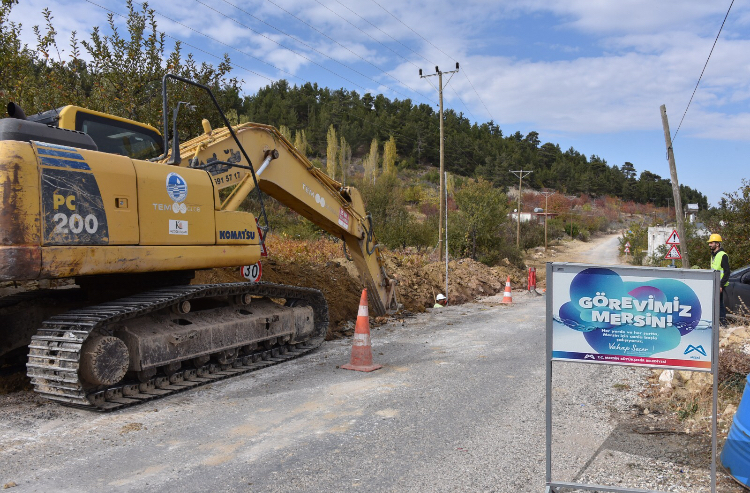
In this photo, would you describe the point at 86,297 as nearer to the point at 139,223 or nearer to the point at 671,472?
the point at 139,223

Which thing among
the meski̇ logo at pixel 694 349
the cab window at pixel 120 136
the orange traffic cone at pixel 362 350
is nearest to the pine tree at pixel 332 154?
the orange traffic cone at pixel 362 350

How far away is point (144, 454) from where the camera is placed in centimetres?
432

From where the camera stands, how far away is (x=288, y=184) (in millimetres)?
8461

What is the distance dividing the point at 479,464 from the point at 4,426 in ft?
13.3

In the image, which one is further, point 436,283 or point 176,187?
point 436,283

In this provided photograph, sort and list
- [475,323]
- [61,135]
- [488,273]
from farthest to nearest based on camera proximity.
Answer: [488,273] → [475,323] → [61,135]

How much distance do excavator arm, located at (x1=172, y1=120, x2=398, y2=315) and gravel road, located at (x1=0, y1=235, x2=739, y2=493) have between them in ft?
8.37

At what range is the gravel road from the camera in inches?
154

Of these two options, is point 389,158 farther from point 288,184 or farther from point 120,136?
point 120,136

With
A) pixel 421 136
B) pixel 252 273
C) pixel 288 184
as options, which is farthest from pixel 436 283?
pixel 421 136

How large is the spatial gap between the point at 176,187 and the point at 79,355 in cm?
192

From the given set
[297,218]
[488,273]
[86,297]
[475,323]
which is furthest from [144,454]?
[297,218]

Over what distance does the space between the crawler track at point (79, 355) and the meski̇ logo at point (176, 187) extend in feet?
3.48

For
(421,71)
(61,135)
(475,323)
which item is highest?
(421,71)
